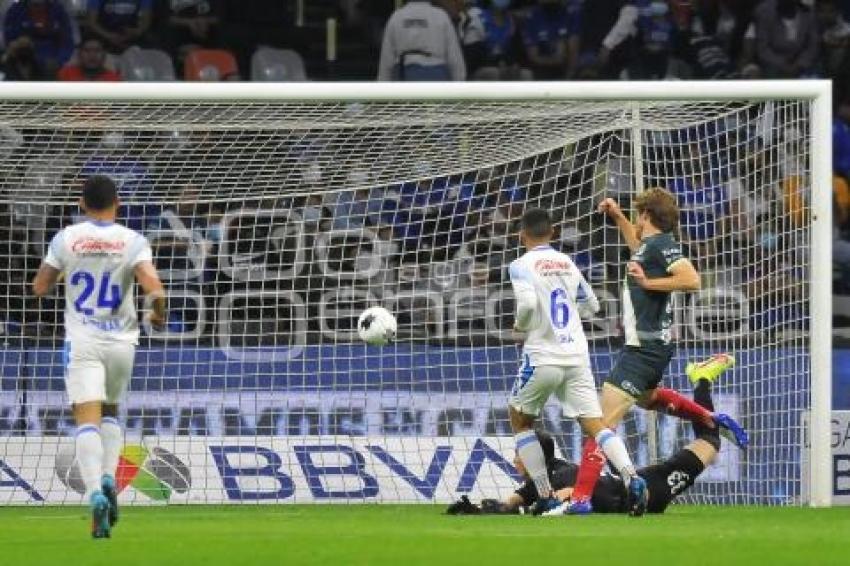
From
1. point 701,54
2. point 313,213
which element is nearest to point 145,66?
point 313,213

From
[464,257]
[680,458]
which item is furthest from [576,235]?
[680,458]

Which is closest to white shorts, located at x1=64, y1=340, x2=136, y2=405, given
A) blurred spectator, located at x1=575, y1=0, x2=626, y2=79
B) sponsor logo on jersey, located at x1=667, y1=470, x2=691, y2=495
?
sponsor logo on jersey, located at x1=667, y1=470, x2=691, y2=495

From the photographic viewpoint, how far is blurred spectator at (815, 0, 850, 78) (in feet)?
74.2

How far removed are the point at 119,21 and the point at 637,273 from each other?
30.5 ft

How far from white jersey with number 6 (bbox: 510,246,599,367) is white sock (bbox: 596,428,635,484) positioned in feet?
1.62

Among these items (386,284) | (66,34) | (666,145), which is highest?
(66,34)

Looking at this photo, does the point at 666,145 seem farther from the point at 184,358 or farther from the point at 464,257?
the point at 184,358

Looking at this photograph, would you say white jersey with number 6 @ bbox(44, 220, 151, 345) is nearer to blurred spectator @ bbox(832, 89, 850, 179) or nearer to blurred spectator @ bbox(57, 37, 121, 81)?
blurred spectator @ bbox(57, 37, 121, 81)

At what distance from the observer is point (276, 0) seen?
22.4 m

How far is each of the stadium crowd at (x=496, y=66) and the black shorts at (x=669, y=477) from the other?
6.83 ft

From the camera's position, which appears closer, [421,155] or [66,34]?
[421,155]

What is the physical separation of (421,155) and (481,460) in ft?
7.60

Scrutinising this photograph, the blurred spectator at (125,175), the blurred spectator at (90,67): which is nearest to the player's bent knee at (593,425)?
the blurred spectator at (125,175)

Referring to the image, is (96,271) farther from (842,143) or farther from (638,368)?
(842,143)
